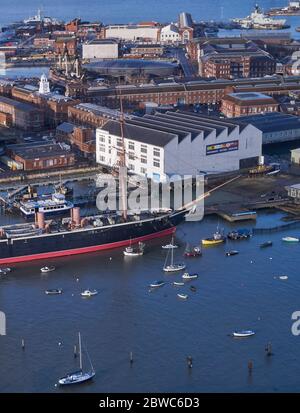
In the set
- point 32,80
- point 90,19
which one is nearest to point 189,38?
point 32,80

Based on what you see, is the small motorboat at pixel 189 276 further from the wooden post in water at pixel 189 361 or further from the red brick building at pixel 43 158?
the red brick building at pixel 43 158

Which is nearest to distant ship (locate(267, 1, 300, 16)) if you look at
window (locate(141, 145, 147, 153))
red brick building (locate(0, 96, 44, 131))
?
red brick building (locate(0, 96, 44, 131))

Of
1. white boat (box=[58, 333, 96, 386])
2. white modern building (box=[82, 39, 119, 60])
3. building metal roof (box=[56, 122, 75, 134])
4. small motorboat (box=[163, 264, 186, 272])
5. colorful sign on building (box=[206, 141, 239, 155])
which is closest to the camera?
white boat (box=[58, 333, 96, 386])

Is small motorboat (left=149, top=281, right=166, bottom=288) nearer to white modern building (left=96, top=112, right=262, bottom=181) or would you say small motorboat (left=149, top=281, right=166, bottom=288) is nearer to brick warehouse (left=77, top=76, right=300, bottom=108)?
white modern building (left=96, top=112, right=262, bottom=181)

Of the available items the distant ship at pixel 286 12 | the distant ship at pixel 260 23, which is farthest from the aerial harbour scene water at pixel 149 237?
the distant ship at pixel 286 12

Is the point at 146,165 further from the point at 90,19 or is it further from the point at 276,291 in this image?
the point at 90,19

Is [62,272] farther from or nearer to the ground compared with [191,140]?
nearer to the ground

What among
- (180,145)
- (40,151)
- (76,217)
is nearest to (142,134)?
(180,145)

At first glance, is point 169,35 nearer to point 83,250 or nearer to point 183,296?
point 83,250
